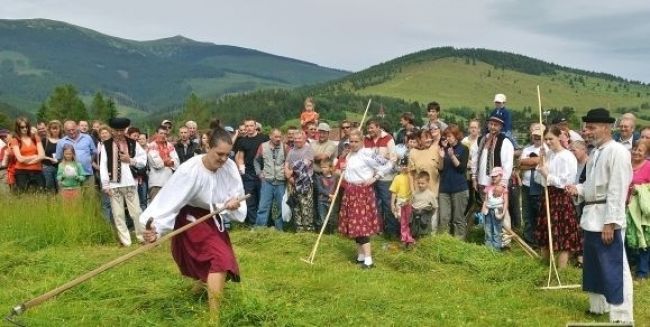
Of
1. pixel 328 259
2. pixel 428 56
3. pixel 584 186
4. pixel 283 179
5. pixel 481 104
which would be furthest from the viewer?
pixel 428 56

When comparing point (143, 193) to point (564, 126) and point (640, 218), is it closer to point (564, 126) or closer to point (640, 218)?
point (564, 126)

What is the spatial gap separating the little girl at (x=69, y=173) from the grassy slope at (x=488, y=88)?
8601 cm

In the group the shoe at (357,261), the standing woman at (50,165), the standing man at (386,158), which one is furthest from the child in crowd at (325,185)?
the standing woman at (50,165)

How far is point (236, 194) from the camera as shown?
603cm

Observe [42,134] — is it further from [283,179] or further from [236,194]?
[236,194]

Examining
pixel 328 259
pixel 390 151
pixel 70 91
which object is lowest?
pixel 328 259

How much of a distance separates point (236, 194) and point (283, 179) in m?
4.94

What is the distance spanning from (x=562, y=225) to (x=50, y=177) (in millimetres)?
8760

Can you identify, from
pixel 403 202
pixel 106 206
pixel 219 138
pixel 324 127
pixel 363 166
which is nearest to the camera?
pixel 219 138

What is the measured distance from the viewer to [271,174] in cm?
1095

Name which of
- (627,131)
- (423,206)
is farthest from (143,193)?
(627,131)

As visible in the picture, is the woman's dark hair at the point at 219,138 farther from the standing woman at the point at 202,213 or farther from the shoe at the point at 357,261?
the shoe at the point at 357,261

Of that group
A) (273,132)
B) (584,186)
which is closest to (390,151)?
(273,132)

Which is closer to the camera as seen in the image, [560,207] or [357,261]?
[560,207]
